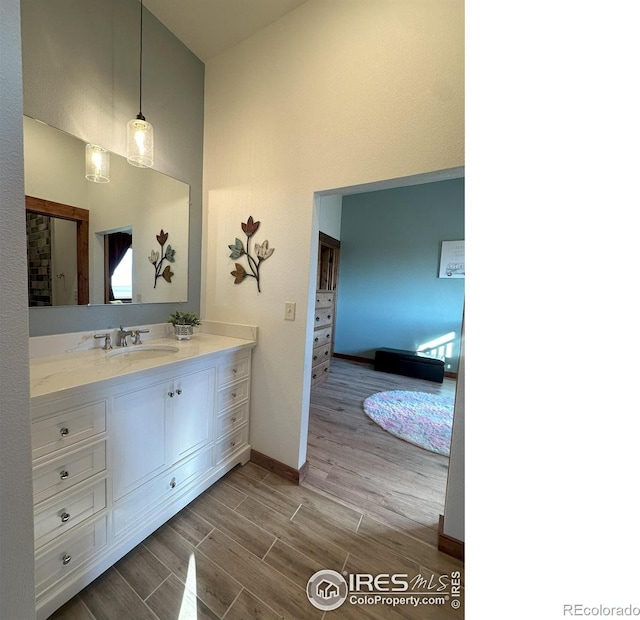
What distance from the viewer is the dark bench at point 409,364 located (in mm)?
3932

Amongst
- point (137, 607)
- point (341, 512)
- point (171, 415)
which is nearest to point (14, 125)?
point (171, 415)

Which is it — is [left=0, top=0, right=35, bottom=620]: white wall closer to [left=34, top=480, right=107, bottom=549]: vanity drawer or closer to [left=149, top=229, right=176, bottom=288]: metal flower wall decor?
[left=34, top=480, right=107, bottom=549]: vanity drawer

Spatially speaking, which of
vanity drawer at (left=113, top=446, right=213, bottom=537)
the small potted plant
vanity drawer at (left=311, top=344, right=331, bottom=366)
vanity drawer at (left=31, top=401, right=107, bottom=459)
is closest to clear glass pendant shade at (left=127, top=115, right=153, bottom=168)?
the small potted plant

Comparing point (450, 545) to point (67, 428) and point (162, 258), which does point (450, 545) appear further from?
point (162, 258)

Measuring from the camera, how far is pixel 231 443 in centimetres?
Answer: 180

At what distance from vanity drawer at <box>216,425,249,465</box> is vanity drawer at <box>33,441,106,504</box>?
0.71 metres

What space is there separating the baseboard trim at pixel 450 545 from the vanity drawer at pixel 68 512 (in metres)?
1.64

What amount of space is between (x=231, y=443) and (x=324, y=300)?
2285 millimetres

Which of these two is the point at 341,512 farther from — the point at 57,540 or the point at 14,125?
the point at 14,125

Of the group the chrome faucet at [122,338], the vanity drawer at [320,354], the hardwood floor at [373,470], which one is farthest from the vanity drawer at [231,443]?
the vanity drawer at [320,354]

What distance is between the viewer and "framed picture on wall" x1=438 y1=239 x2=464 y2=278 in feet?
13.3

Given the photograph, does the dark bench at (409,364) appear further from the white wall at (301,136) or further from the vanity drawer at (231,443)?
the vanity drawer at (231,443)

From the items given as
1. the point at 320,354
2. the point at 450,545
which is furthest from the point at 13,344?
the point at 320,354
